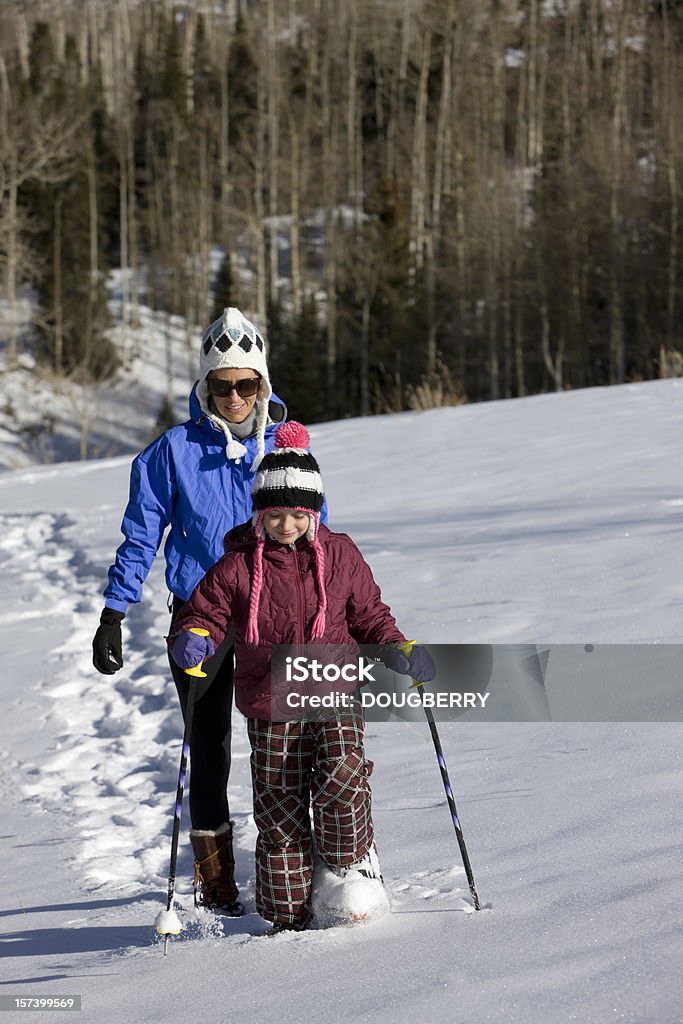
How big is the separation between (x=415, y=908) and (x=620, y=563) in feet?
11.0

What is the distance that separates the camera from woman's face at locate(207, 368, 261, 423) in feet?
11.1

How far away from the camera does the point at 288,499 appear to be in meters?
2.95

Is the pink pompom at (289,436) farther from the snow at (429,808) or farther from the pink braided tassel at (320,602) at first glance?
the snow at (429,808)

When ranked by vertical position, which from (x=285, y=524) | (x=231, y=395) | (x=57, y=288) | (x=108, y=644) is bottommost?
(x=57, y=288)

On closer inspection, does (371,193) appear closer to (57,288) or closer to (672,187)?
(672,187)

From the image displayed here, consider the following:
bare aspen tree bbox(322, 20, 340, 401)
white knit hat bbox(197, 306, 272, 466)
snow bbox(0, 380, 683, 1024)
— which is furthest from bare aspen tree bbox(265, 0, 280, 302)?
white knit hat bbox(197, 306, 272, 466)

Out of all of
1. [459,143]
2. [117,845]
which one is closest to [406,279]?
[459,143]

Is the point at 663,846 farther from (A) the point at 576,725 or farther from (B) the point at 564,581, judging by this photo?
(B) the point at 564,581

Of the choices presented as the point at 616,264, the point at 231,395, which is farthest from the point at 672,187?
the point at 231,395

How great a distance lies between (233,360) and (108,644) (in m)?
0.95

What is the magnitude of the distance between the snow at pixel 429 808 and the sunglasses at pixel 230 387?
1538 millimetres

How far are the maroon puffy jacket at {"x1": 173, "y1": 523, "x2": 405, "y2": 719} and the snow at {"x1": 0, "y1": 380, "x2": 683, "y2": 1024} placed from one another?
703 millimetres

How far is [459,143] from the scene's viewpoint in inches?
1390

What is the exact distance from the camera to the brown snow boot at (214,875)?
10.7 feet
